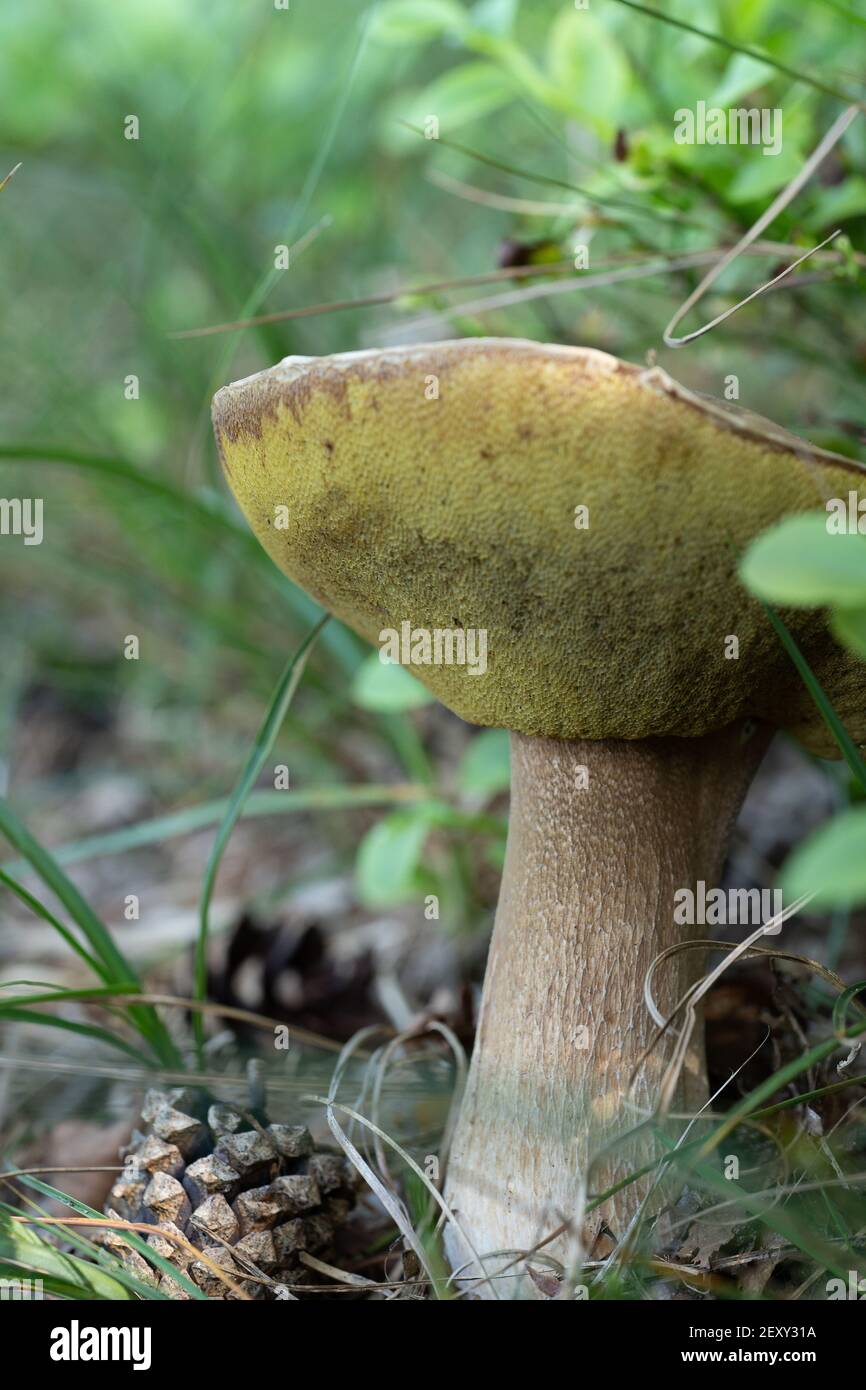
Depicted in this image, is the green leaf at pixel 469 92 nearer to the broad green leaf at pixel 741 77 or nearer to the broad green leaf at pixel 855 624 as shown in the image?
the broad green leaf at pixel 741 77

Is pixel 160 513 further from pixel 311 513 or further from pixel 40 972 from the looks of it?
pixel 311 513

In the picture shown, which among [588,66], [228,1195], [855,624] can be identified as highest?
[588,66]

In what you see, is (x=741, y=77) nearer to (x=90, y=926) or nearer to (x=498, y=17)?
(x=498, y=17)

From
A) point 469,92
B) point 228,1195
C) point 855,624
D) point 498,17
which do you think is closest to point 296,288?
point 469,92

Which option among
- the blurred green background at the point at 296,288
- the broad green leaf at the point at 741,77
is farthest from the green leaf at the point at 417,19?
the broad green leaf at the point at 741,77

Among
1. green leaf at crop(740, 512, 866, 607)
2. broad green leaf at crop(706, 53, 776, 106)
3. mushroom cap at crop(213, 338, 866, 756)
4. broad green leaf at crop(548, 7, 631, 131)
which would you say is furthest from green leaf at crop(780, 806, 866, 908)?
broad green leaf at crop(548, 7, 631, 131)
